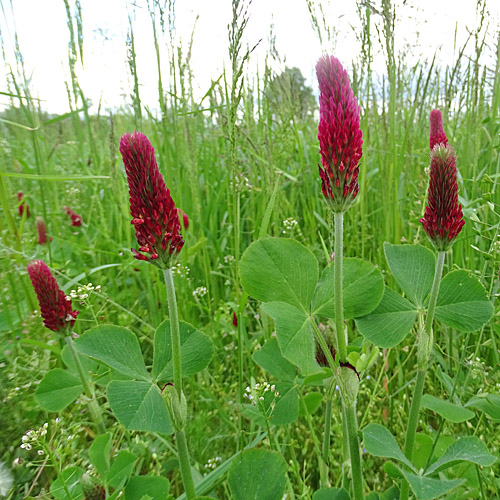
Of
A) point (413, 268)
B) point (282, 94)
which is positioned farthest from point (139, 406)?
point (282, 94)

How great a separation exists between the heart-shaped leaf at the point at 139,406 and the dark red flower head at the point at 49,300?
0.43 m

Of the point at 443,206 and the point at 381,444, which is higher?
the point at 443,206

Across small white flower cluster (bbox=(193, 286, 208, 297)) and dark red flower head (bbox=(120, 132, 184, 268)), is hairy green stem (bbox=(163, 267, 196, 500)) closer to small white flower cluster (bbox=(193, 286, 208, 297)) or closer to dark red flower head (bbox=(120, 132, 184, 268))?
dark red flower head (bbox=(120, 132, 184, 268))

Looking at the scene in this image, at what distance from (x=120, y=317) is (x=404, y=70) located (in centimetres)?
217

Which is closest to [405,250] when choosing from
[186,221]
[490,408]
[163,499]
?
[490,408]

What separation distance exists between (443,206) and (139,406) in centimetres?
76

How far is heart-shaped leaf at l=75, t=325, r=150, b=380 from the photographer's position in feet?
3.34

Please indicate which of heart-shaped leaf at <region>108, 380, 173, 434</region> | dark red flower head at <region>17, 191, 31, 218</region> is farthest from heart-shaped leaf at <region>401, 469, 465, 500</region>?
dark red flower head at <region>17, 191, 31, 218</region>

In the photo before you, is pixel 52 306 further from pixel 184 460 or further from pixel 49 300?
pixel 184 460

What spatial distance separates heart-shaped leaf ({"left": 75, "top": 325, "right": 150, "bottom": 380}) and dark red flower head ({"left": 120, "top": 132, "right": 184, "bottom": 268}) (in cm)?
27

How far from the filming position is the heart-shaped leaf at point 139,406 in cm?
87

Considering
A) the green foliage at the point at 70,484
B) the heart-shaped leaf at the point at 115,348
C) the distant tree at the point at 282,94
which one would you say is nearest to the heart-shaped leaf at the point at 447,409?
the heart-shaped leaf at the point at 115,348

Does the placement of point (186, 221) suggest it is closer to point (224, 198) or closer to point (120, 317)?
point (120, 317)

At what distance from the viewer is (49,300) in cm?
126
